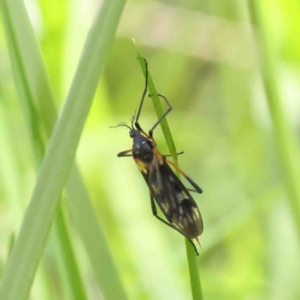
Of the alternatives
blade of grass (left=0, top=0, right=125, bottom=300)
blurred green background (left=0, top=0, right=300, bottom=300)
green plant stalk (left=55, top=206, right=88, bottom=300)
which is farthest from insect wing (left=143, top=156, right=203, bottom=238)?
blade of grass (left=0, top=0, right=125, bottom=300)

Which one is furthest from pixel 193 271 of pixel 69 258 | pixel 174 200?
pixel 174 200

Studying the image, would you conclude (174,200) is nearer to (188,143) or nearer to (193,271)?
(193,271)

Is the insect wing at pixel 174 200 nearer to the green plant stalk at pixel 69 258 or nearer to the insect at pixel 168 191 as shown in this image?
the insect at pixel 168 191

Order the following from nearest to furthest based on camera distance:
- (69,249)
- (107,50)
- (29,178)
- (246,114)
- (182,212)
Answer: (107,50) < (69,249) < (182,212) < (29,178) < (246,114)

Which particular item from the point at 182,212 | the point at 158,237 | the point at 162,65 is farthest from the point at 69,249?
the point at 162,65

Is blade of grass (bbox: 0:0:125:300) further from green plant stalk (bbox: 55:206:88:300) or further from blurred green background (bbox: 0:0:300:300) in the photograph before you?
blurred green background (bbox: 0:0:300:300)

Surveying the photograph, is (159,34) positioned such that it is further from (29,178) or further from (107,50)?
(107,50)
